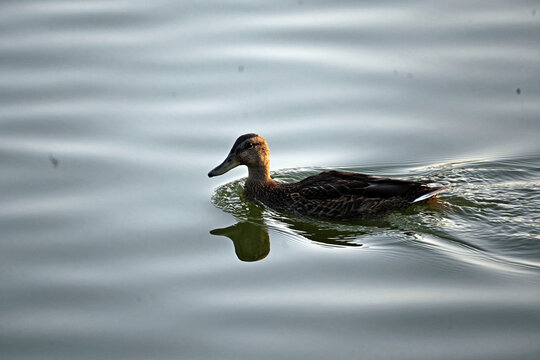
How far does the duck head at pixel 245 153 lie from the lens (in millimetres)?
9664

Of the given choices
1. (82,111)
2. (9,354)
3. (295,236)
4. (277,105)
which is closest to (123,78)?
(82,111)

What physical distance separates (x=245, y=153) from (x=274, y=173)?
714 millimetres

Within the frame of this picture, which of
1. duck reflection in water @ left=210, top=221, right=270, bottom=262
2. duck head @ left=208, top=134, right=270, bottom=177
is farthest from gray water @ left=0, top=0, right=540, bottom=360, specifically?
duck head @ left=208, top=134, right=270, bottom=177

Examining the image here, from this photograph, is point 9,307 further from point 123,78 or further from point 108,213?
point 123,78

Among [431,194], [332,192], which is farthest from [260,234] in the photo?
[431,194]

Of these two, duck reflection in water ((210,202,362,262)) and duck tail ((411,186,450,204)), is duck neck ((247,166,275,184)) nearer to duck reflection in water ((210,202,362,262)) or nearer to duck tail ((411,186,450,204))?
duck reflection in water ((210,202,362,262))

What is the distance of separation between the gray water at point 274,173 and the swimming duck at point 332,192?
200 millimetres

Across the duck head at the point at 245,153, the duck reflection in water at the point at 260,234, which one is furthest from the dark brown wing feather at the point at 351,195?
the duck head at the point at 245,153

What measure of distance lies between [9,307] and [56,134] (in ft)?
12.6

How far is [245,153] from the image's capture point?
9719mm

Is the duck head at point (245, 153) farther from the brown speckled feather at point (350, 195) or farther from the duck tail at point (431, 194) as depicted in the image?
the duck tail at point (431, 194)

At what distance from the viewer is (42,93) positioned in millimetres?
11359

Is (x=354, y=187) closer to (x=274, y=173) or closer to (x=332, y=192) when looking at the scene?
(x=332, y=192)

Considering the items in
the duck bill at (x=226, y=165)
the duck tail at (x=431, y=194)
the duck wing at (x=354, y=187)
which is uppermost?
the duck bill at (x=226, y=165)
